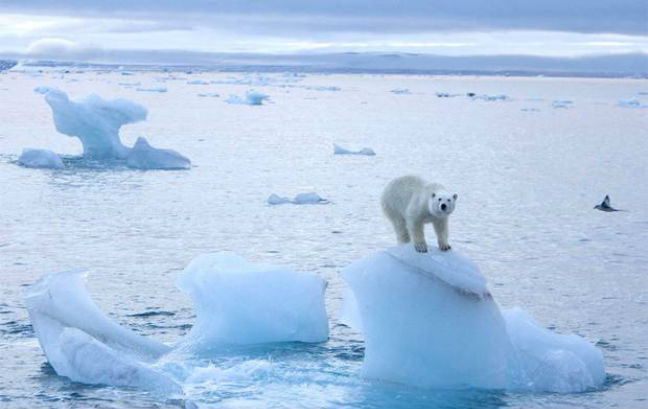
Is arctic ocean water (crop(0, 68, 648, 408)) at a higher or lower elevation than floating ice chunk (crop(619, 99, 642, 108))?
higher

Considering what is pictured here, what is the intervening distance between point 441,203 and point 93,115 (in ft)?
45.0

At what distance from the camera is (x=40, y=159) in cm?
1859

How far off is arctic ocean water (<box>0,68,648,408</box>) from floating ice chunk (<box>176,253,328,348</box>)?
0.18 m

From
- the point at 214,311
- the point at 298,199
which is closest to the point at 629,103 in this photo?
the point at 298,199

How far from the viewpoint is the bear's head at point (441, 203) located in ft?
20.3

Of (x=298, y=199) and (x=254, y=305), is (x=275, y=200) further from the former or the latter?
(x=254, y=305)

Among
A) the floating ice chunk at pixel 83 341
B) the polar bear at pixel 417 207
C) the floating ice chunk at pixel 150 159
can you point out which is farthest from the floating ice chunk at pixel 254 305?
the floating ice chunk at pixel 150 159

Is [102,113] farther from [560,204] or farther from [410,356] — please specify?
[410,356]

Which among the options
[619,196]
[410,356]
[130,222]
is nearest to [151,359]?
[410,356]

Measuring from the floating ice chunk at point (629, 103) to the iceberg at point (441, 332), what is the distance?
129 ft

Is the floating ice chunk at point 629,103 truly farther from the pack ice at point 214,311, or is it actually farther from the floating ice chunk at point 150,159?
the pack ice at point 214,311

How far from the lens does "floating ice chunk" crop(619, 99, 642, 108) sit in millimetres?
44125

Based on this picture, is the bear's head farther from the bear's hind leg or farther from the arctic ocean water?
the arctic ocean water

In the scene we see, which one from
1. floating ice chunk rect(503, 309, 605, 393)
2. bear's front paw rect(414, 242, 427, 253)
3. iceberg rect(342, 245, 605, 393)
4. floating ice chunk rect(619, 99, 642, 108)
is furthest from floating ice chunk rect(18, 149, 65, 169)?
floating ice chunk rect(619, 99, 642, 108)
